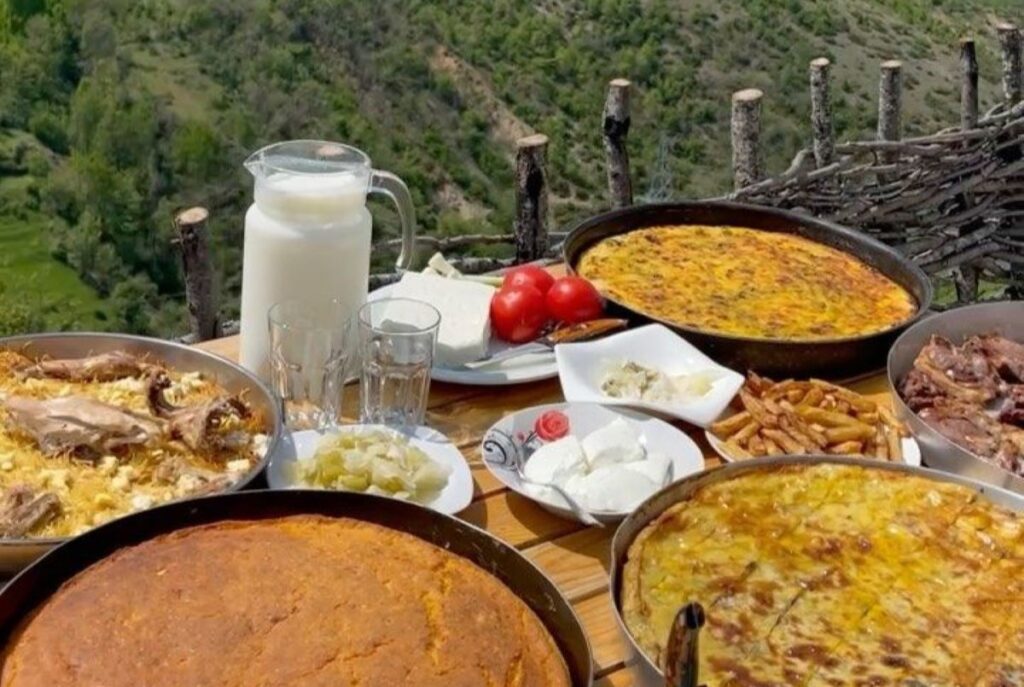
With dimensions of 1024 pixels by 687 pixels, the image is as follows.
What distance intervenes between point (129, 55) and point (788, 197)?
30.9 meters

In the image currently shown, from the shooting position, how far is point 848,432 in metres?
2.77

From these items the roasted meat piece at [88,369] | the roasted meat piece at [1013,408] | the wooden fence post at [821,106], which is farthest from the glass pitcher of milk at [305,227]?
the wooden fence post at [821,106]

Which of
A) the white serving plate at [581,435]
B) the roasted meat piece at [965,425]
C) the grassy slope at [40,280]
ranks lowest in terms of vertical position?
the grassy slope at [40,280]

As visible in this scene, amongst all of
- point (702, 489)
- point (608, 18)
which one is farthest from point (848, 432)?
point (608, 18)

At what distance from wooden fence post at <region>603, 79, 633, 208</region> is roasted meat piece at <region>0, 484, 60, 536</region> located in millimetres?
4035

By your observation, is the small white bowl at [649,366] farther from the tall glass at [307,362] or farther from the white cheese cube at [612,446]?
the tall glass at [307,362]

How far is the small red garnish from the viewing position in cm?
264

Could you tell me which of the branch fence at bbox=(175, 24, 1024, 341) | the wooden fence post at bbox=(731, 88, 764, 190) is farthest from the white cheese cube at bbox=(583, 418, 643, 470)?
the wooden fence post at bbox=(731, 88, 764, 190)

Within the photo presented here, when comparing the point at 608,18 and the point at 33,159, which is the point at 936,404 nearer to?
the point at 608,18

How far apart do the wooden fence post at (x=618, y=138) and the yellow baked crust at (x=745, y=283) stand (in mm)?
1944

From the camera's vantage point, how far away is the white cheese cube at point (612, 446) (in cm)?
250

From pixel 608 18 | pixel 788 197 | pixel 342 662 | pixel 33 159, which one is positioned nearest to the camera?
pixel 342 662

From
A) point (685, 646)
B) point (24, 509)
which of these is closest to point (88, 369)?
point (24, 509)

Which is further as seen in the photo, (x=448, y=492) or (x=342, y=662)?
(x=448, y=492)
